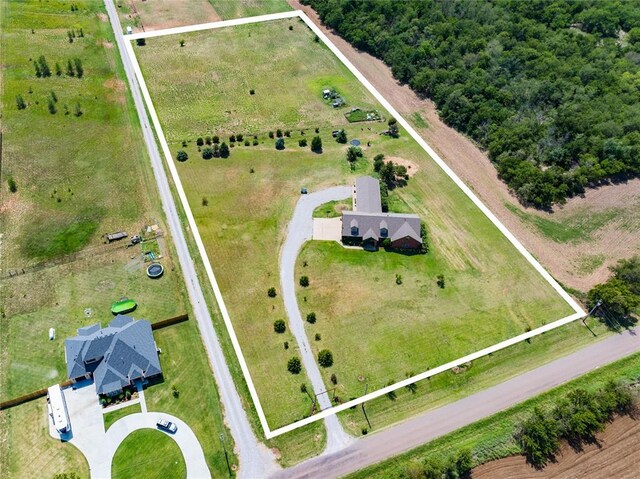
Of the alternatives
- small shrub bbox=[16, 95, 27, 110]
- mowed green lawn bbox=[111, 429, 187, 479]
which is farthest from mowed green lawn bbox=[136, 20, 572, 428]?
small shrub bbox=[16, 95, 27, 110]

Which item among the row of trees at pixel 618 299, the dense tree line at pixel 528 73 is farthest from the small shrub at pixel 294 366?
the dense tree line at pixel 528 73

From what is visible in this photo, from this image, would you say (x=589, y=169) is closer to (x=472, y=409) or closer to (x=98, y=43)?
(x=472, y=409)

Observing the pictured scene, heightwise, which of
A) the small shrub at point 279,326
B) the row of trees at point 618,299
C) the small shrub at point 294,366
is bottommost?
the small shrub at point 294,366

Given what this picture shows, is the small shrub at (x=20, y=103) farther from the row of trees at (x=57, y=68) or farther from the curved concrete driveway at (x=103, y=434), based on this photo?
the curved concrete driveway at (x=103, y=434)

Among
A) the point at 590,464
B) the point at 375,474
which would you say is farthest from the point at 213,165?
the point at 590,464

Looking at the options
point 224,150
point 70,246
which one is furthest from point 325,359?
point 224,150

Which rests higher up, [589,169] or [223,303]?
[589,169]
